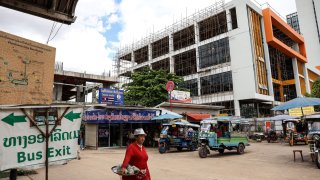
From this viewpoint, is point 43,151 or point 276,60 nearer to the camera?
point 43,151

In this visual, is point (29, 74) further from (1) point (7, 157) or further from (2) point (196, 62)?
(2) point (196, 62)

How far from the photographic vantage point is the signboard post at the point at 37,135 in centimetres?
343

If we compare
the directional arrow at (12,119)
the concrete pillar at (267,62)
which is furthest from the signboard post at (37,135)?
the concrete pillar at (267,62)

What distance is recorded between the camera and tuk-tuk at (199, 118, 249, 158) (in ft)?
44.9

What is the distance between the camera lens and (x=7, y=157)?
342 centimetres

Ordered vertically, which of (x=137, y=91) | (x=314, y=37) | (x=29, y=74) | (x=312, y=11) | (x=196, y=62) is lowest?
(x=29, y=74)

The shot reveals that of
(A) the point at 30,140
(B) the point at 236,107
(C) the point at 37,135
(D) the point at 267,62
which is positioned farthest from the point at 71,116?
(D) the point at 267,62

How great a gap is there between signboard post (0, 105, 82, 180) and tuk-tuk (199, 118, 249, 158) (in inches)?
407

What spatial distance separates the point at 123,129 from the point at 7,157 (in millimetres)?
16639

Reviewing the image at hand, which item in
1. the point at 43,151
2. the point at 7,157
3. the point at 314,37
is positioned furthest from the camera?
the point at 314,37

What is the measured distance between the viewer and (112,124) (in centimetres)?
1922

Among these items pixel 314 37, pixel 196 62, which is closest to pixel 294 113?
pixel 196 62

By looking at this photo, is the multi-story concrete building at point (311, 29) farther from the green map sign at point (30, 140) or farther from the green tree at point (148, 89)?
the green map sign at point (30, 140)

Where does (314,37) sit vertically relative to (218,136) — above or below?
above
